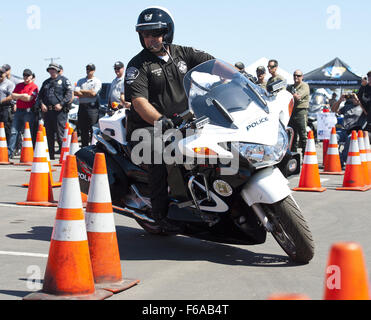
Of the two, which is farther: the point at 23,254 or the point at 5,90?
the point at 5,90

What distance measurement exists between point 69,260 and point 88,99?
11285 mm

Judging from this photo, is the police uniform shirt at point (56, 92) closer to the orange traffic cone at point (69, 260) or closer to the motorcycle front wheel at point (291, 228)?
the motorcycle front wheel at point (291, 228)

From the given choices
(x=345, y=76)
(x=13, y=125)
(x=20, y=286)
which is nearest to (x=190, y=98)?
(x=20, y=286)

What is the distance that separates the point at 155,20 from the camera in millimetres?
5984

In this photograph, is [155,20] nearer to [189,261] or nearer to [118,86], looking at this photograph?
[189,261]

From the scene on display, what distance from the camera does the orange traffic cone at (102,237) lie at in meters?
4.77

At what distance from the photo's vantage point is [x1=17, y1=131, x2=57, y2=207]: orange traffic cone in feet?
28.6

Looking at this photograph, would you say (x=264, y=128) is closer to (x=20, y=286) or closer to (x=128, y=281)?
(x=128, y=281)

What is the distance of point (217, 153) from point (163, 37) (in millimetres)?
1483

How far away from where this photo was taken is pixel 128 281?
482 centimetres

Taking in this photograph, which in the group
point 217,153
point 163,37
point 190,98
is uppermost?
point 163,37

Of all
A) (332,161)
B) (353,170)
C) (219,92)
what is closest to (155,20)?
(219,92)
